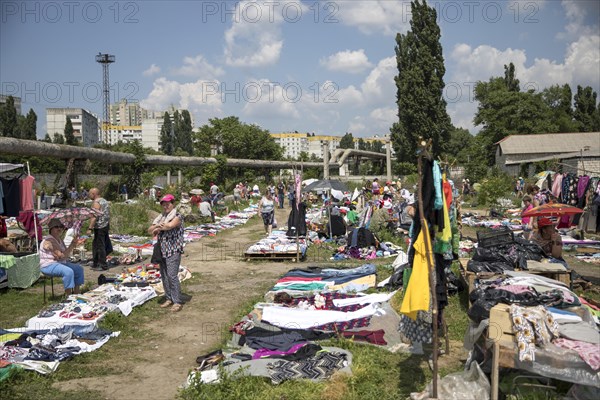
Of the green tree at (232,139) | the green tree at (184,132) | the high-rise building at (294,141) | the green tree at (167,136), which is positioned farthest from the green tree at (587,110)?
the high-rise building at (294,141)

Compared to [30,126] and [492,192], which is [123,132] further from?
[492,192]

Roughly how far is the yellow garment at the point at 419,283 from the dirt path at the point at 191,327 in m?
2.37

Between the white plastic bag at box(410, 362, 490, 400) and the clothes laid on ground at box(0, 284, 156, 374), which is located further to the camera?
the clothes laid on ground at box(0, 284, 156, 374)

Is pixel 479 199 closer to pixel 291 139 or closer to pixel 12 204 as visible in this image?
pixel 12 204

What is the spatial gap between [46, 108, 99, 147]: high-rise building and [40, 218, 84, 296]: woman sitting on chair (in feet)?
266

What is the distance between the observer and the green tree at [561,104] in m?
53.8

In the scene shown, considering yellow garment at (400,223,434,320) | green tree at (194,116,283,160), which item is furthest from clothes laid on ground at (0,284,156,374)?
green tree at (194,116,283,160)

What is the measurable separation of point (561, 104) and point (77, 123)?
89.2 m

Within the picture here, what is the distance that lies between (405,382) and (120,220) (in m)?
13.8

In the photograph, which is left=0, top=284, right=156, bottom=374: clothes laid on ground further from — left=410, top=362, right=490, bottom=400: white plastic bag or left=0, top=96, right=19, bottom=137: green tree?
left=0, top=96, right=19, bottom=137: green tree

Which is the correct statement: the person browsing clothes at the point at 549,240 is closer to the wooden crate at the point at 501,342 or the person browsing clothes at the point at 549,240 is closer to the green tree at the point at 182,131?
the wooden crate at the point at 501,342

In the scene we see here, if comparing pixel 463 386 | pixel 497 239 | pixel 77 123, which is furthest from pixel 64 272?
pixel 77 123

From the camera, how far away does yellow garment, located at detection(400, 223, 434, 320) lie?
4.19 meters

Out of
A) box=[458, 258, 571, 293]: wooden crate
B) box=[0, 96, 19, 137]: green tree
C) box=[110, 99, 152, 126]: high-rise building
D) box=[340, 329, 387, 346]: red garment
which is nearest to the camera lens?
box=[340, 329, 387, 346]: red garment
